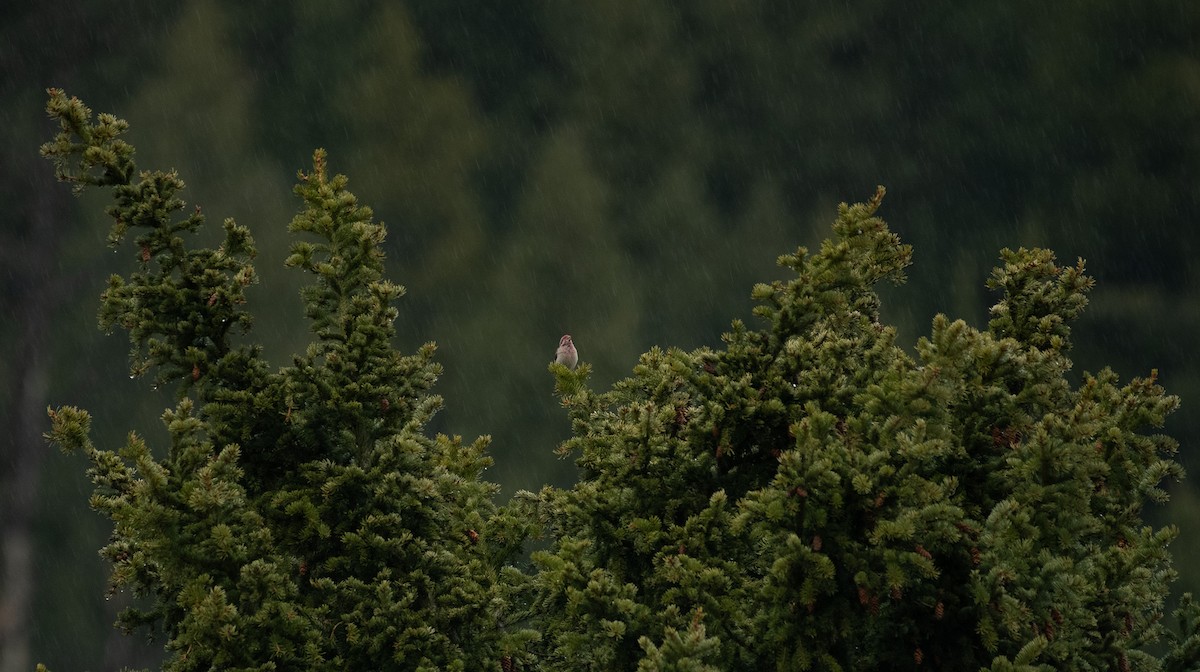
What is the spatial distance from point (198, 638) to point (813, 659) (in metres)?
3.10

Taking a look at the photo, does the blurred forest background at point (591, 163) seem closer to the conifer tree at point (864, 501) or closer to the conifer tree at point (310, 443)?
the conifer tree at point (310, 443)

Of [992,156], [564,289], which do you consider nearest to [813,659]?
[564,289]

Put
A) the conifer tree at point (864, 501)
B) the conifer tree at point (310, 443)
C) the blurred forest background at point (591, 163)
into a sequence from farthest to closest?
the blurred forest background at point (591, 163), the conifer tree at point (310, 443), the conifer tree at point (864, 501)

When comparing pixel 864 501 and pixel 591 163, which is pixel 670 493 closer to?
pixel 864 501

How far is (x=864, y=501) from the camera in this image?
6406mm

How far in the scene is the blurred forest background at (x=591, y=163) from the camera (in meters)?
61.6

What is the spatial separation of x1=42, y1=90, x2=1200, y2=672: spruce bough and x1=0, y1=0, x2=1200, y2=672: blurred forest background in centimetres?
4866

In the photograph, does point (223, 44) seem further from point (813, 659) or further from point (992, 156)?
point (813, 659)

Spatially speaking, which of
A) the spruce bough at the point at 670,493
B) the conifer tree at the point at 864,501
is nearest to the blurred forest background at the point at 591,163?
the spruce bough at the point at 670,493

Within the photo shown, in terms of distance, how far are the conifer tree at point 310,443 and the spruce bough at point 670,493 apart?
19 millimetres

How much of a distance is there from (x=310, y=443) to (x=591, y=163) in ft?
249

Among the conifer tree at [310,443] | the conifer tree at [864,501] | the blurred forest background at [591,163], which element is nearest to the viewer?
the conifer tree at [864,501]

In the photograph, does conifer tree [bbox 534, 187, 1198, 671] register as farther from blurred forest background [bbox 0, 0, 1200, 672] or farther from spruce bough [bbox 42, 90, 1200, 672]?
blurred forest background [bbox 0, 0, 1200, 672]

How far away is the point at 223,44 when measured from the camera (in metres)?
80.9
